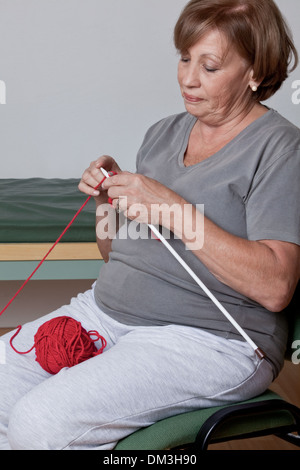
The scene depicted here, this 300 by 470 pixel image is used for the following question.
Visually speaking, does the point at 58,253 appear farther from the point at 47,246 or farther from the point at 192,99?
the point at 192,99

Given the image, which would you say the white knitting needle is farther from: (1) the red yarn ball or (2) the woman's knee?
(2) the woman's knee

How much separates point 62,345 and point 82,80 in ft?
8.21

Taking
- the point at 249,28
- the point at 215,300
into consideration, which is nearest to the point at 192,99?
the point at 249,28

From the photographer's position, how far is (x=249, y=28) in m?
1.31

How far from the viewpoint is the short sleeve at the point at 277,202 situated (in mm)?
1210

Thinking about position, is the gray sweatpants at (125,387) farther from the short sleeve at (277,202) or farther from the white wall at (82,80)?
the white wall at (82,80)

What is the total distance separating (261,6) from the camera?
4.30ft

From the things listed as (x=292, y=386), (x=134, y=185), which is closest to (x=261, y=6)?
(x=134, y=185)

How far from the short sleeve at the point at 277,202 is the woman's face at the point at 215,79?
A: 0.20 m

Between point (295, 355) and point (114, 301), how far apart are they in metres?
0.41

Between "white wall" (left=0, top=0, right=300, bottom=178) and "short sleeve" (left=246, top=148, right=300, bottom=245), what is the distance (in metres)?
2.39

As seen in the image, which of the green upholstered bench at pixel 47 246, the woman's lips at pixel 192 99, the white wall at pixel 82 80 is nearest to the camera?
the woman's lips at pixel 192 99

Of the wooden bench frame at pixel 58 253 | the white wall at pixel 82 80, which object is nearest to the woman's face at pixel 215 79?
the wooden bench frame at pixel 58 253
